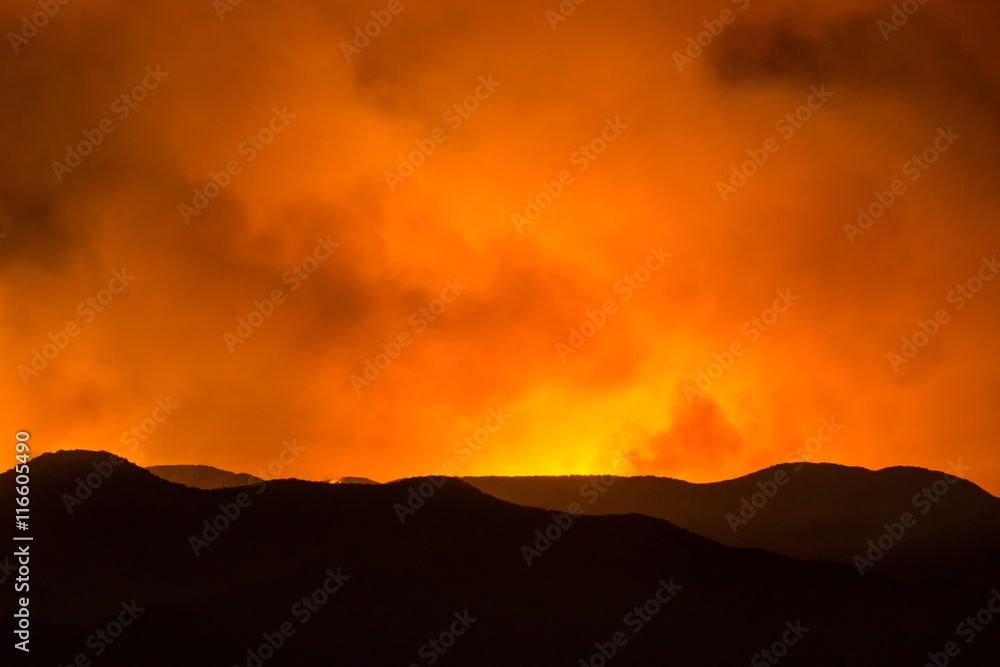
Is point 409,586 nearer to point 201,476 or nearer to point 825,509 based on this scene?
point 825,509

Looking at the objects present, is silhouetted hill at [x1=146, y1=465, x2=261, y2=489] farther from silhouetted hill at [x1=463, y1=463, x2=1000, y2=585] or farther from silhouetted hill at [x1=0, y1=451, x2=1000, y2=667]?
A: silhouetted hill at [x1=0, y1=451, x2=1000, y2=667]

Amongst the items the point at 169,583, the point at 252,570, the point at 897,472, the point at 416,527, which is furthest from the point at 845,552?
the point at 169,583

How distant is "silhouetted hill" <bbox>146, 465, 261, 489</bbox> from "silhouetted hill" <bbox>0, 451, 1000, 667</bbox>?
1385cm

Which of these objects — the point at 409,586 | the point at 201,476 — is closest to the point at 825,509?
the point at 409,586

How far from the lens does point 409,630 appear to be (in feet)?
70.2

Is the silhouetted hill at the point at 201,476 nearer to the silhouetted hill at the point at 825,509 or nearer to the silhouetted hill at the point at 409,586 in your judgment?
the silhouetted hill at the point at 825,509

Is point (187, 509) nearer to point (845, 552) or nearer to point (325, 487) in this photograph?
point (325, 487)

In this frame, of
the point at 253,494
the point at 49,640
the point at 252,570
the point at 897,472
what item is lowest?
the point at 49,640

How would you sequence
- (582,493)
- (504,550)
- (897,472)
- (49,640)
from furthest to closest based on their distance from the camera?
(582,493), (897,472), (504,550), (49,640)

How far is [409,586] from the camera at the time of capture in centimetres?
2292

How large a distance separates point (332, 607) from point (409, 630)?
205 centimetres

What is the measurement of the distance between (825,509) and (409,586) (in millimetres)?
18345

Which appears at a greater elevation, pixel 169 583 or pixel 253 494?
pixel 253 494

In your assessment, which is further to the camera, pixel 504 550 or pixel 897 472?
pixel 897 472
